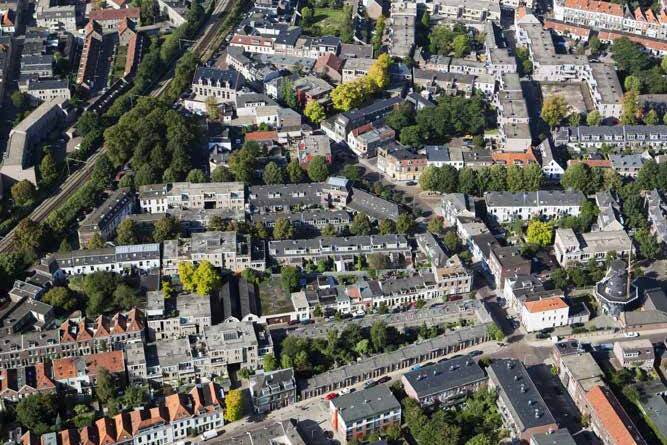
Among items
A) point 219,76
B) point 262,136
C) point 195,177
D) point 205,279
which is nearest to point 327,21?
point 219,76

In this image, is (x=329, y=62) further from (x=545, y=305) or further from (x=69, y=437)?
Result: (x=69, y=437)

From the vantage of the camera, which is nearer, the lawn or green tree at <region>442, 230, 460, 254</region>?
green tree at <region>442, 230, 460, 254</region>

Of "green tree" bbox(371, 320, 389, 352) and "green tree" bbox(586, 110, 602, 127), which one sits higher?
"green tree" bbox(586, 110, 602, 127)

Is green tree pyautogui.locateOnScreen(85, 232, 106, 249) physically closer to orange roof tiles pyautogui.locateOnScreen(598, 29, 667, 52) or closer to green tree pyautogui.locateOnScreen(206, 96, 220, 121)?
green tree pyautogui.locateOnScreen(206, 96, 220, 121)

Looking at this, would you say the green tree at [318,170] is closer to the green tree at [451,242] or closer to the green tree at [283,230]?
the green tree at [283,230]

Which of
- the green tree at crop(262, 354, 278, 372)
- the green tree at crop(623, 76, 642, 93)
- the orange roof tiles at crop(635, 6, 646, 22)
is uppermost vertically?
the orange roof tiles at crop(635, 6, 646, 22)

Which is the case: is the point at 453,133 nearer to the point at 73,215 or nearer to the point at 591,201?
the point at 591,201

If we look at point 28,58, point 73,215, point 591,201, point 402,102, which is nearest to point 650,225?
point 591,201

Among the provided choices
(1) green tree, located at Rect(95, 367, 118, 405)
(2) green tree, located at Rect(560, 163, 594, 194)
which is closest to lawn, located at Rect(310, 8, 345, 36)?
(2) green tree, located at Rect(560, 163, 594, 194)
